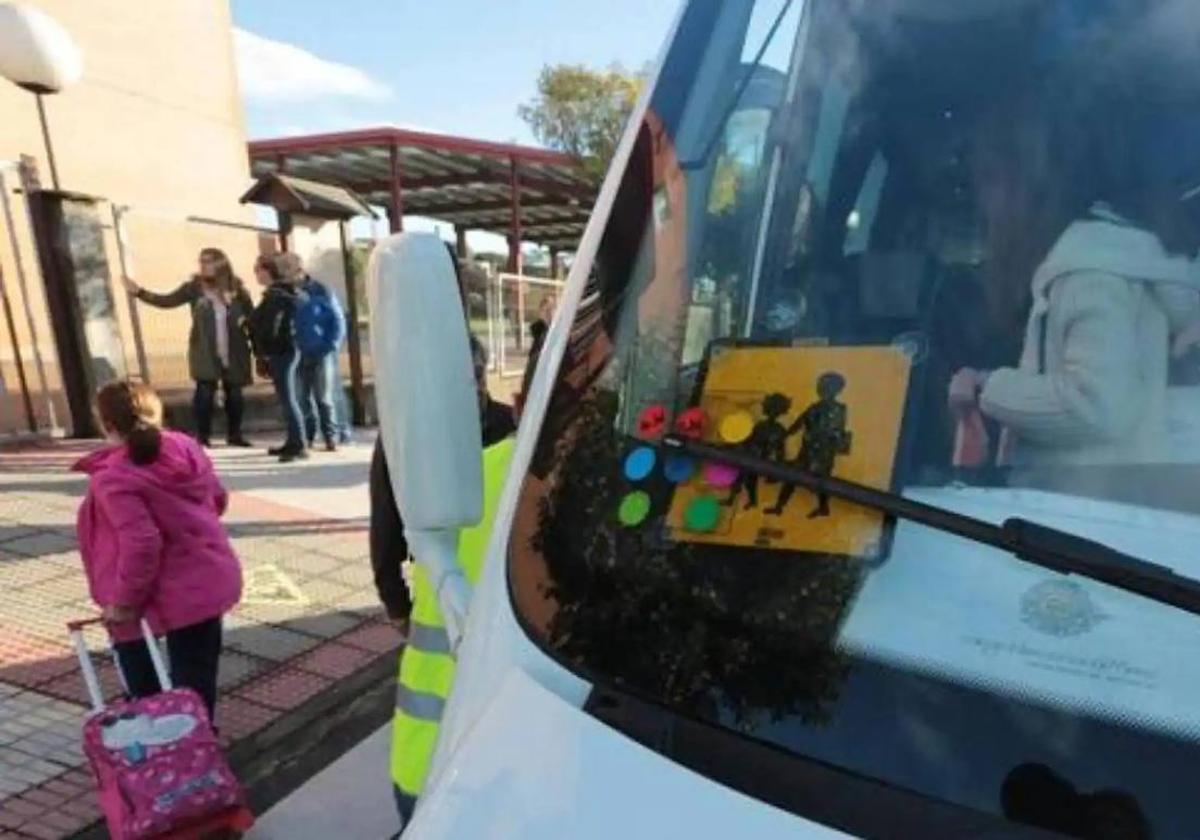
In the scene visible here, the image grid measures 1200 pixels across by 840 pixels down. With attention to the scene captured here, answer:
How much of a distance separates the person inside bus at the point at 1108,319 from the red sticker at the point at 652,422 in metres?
0.37

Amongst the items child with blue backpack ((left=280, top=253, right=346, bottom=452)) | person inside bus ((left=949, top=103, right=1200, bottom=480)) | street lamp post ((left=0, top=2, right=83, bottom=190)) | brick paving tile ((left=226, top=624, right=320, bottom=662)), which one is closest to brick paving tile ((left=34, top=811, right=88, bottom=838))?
brick paving tile ((left=226, top=624, right=320, bottom=662))

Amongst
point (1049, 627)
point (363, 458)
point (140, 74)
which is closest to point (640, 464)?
point (1049, 627)

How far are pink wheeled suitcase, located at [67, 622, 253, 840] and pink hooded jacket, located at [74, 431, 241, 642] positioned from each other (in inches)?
12.4

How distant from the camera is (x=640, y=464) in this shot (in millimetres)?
1369

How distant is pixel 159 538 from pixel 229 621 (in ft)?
6.24

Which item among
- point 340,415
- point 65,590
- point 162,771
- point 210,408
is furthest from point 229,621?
point 340,415

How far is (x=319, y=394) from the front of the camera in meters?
8.98

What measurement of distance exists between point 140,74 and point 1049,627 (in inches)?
603

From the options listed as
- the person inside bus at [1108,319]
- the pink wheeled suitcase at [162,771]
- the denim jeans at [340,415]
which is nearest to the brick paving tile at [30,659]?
the pink wheeled suitcase at [162,771]

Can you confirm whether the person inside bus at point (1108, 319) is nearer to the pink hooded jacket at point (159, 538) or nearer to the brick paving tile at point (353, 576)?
the pink hooded jacket at point (159, 538)

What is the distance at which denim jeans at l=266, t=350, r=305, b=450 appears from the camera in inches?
332

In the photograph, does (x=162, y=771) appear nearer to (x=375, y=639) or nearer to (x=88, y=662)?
(x=88, y=662)

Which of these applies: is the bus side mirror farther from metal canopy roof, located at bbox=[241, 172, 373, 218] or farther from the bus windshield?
metal canopy roof, located at bbox=[241, 172, 373, 218]

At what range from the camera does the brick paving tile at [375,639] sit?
15.9 ft
